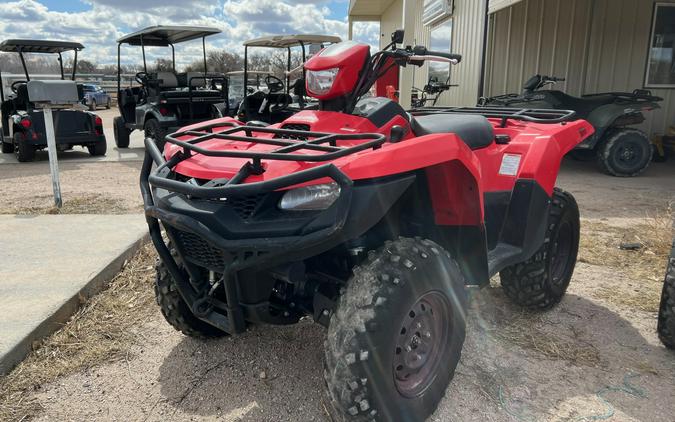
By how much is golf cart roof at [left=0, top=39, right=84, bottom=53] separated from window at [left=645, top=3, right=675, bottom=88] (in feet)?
36.9

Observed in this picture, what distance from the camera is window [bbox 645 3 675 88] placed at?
998 centimetres

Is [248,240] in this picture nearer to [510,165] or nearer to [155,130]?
[510,165]

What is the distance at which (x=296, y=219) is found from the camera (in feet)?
5.90

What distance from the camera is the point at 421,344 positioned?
2152 millimetres

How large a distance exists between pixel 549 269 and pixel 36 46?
11.2 meters

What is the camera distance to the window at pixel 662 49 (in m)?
9.98

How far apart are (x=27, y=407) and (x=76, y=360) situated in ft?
1.28

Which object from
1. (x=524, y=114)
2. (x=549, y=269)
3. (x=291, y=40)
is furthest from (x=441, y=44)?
(x=549, y=269)

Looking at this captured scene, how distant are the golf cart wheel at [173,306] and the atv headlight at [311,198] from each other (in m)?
1.00

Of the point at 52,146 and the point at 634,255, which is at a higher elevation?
the point at 52,146

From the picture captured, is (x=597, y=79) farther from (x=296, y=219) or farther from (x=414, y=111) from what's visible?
(x=296, y=219)

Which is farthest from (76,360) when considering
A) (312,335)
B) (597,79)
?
(597,79)

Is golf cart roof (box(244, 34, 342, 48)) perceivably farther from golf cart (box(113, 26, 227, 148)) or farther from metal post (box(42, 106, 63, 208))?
metal post (box(42, 106, 63, 208))

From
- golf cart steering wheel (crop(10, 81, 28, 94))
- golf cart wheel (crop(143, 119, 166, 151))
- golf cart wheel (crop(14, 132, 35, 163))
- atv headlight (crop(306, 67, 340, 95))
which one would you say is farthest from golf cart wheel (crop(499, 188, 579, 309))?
golf cart steering wheel (crop(10, 81, 28, 94))
